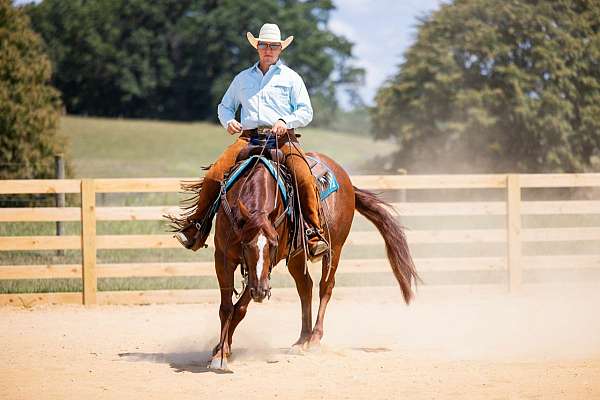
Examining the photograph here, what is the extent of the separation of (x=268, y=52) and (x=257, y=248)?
5.99 ft

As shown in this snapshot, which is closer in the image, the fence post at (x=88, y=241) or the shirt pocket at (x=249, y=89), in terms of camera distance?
the shirt pocket at (x=249, y=89)

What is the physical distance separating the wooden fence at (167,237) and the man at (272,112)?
3.45 metres

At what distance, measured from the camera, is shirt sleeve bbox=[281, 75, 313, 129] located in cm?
715

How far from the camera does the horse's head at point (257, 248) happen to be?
243 inches

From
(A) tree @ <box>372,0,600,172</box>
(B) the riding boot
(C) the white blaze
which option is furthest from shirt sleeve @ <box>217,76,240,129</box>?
(A) tree @ <box>372,0,600,172</box>

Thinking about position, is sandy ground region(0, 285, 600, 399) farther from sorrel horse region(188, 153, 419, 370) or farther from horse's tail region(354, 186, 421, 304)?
horse's tail region(354, 186, 421, 304)

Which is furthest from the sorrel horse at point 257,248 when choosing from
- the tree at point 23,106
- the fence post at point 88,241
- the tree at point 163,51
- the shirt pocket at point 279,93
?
the tree at point 163,51

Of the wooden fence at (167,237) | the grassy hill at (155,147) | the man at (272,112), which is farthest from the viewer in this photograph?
the grassy hill at (155,147)

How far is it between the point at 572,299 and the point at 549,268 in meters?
0.84

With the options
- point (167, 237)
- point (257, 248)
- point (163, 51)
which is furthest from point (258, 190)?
point (163, 51)

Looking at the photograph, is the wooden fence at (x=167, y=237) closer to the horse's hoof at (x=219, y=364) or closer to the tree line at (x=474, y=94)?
the horse's hoof at (x=219, y=364)

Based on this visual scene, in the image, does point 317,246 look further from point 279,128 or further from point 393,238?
point 393,238

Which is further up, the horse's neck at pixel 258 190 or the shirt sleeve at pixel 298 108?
the shirt sleeve at pixel 298 108

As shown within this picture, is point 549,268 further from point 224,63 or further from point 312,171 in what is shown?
point 224,63
